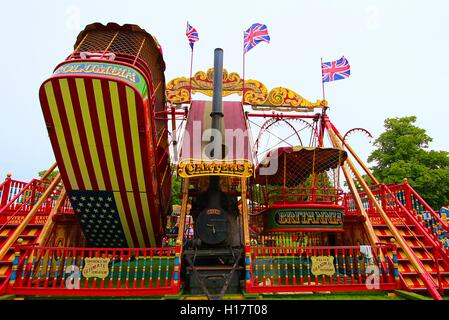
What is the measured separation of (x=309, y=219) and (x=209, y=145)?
3539mm

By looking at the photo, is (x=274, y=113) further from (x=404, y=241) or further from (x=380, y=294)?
(x=380, y=294)

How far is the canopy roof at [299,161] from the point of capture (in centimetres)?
820

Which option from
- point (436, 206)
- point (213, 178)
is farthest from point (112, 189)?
point (436, 206)

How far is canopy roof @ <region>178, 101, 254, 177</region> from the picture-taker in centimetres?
704

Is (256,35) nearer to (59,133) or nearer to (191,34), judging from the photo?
(191,34)

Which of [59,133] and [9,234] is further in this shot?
[9,234]

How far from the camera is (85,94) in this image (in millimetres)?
6168

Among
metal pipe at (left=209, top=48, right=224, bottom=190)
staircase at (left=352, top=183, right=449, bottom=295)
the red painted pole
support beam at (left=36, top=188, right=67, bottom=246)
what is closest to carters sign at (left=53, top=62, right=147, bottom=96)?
metal pipe at (left=209, top=48, right=224, bottom=190)

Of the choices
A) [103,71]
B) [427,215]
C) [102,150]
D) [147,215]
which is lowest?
[147,215]

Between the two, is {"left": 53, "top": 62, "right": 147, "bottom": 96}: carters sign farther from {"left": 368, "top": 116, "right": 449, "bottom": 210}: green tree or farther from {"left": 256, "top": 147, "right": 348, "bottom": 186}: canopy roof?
{"left": 368, "top": 116, "right": 449, "bottom": 210}: green tree

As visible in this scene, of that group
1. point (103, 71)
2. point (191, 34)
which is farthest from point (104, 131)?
point (191, 34)

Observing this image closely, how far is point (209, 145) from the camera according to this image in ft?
26.8

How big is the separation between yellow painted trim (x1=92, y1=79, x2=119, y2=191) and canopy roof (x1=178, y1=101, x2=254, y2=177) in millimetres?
1694

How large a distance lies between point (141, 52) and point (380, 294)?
832 centimetres
